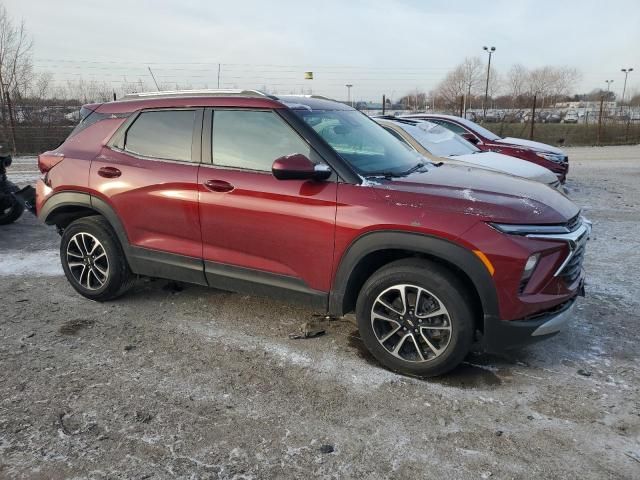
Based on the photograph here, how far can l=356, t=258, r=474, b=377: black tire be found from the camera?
3.12m

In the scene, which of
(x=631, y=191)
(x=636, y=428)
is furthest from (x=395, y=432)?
(x=631, y=191)

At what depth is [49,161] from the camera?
183 inches

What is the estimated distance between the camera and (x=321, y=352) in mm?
3709

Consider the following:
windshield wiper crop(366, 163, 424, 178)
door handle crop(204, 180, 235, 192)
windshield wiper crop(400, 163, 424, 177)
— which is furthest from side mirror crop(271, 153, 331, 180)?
windshield wiper crop(400, 163, 424, 177)

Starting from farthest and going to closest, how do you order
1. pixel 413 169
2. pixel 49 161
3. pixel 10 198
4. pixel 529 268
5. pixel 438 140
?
pixel 438 140 < pixel 10 198 < pixel 49 161 < pixel 413 169 < pixel 529 268

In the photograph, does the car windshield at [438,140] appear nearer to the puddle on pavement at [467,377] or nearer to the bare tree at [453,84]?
the puddle on pavement at [467,377]

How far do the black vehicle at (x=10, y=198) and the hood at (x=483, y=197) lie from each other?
5.92m

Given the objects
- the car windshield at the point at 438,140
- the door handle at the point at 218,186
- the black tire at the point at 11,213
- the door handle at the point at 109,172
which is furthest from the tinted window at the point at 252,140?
the black tire at the point at 11,213

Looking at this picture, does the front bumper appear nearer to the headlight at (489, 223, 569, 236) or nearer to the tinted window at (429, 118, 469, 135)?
the headlight at (489, 223, 569, 236)

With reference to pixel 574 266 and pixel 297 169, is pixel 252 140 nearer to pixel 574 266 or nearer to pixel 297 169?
pixel 297 169

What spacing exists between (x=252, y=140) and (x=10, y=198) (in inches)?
211

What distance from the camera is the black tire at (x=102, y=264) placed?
4.44 m

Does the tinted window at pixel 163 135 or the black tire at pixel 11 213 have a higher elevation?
the tinted window at pixel 163 135

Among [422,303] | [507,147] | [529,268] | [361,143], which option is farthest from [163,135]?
[507,147]
